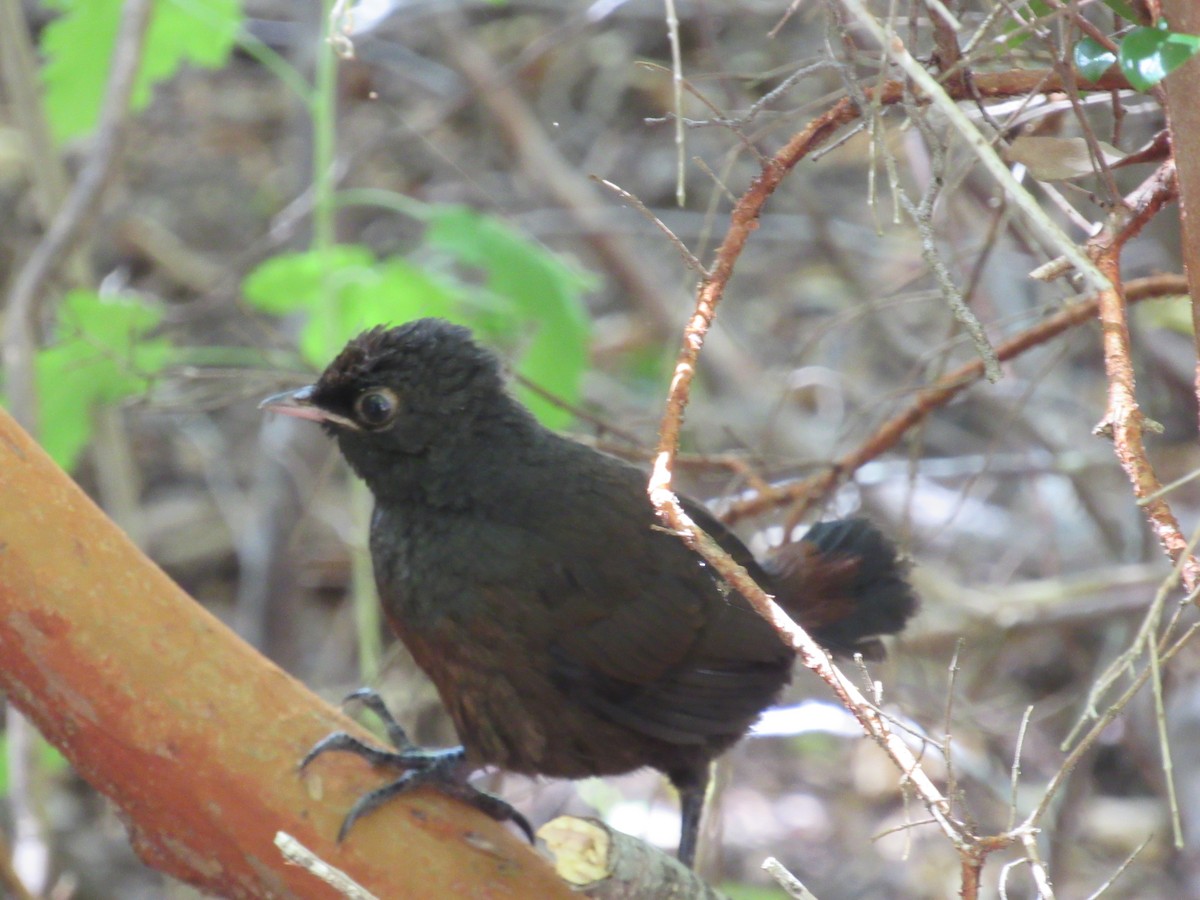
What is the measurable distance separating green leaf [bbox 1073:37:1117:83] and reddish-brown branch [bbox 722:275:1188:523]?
25.9 inches

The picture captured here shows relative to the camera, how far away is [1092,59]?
185cm

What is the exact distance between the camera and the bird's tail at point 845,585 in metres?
3.09

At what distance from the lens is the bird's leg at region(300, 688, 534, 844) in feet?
7.82

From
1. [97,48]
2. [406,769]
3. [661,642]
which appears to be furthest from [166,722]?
[97,48]

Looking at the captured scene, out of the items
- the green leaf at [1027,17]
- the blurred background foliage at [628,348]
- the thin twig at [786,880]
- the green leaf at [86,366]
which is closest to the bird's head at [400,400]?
the blurred background foliage at [628,348]

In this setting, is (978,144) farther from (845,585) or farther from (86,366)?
(86,366)

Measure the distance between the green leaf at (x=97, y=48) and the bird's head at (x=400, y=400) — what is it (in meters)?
1.53

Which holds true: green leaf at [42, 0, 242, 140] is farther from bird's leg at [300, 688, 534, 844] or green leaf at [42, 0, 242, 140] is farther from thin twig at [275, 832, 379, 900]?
thin twig at [275, 832, 379, 900]

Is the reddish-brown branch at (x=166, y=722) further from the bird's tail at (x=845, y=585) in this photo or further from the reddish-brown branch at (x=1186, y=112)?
the reddish-brown branch at (x=1186, y=112)

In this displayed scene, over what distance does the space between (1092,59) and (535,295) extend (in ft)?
7.08

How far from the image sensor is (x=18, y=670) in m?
2.23

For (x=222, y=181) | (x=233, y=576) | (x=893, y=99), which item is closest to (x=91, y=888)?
(x=233, y=576)

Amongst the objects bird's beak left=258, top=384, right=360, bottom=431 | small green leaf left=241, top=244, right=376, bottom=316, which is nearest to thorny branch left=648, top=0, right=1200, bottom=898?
bird's beak left=258, top=384, right=360, bottom=431

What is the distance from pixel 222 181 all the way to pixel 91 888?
3.83 m
